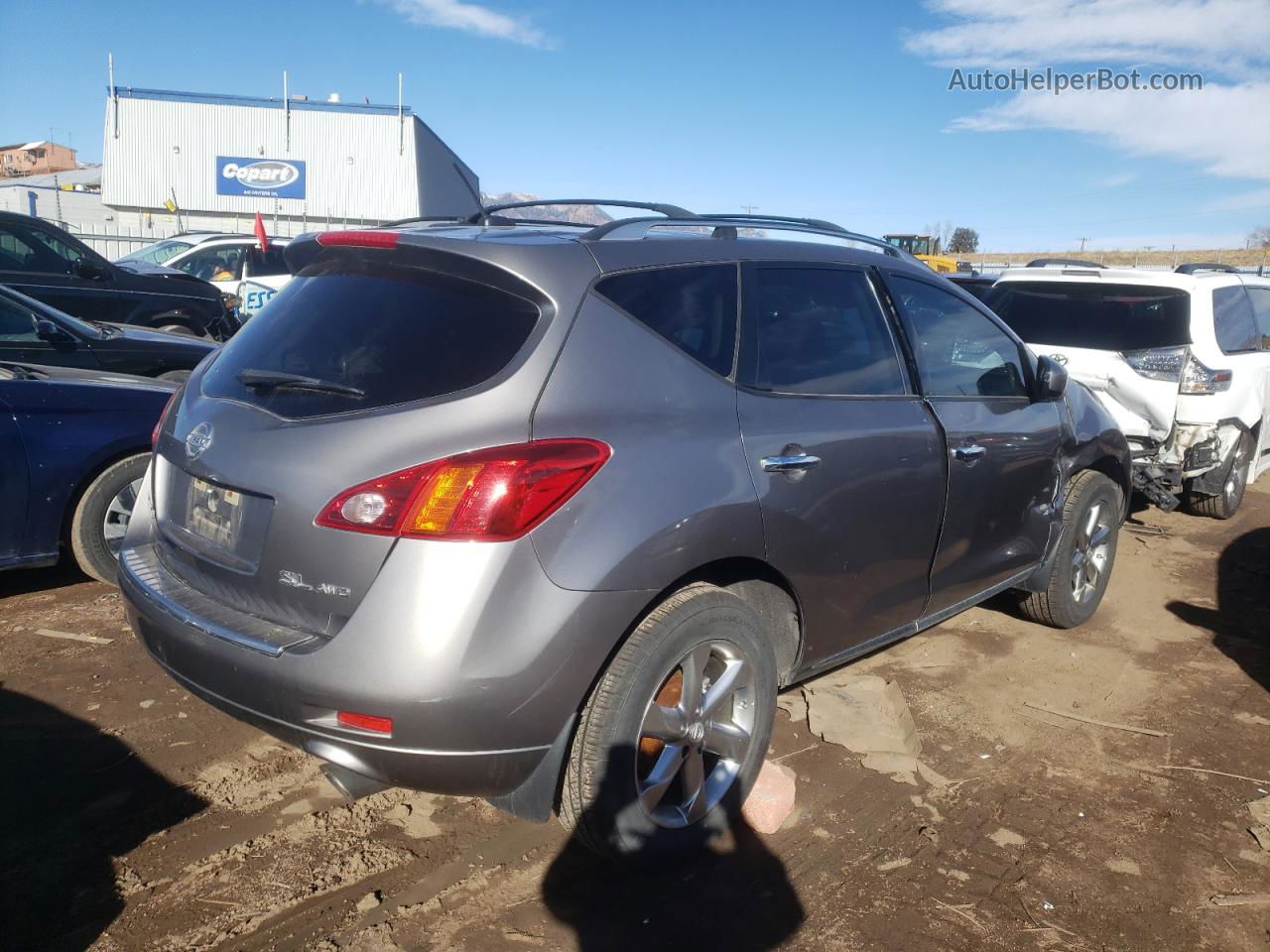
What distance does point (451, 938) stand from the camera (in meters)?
2.52

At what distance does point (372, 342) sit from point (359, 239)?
42 centimetres

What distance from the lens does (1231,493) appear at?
25.3ft

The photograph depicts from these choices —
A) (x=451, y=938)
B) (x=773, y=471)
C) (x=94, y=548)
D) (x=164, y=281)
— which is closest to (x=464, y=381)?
(x=773, y=471)

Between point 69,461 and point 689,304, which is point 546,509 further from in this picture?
point 69,461

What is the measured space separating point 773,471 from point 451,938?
1.54 meters

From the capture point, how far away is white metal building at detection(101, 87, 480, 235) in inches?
1599

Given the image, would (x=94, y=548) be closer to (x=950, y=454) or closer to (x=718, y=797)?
(x=718, y=797)

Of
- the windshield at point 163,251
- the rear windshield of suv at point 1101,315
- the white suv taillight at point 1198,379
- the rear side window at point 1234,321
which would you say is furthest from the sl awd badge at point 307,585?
the windshield at point 163,251

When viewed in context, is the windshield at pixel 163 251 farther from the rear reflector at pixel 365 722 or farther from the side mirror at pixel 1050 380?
the rear reflector at pixel 365 722

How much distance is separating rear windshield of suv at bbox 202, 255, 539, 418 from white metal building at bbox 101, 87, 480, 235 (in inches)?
1545

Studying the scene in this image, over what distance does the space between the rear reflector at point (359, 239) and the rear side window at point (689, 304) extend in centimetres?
63

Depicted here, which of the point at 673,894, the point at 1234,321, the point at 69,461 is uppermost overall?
the point at 1234,321

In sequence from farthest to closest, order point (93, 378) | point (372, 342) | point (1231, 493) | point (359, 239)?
point (1231, 493)
point (93, 378)
point (359, 239)
point (372, 342)

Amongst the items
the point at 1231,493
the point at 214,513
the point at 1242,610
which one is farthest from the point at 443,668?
the point at 1231,493
